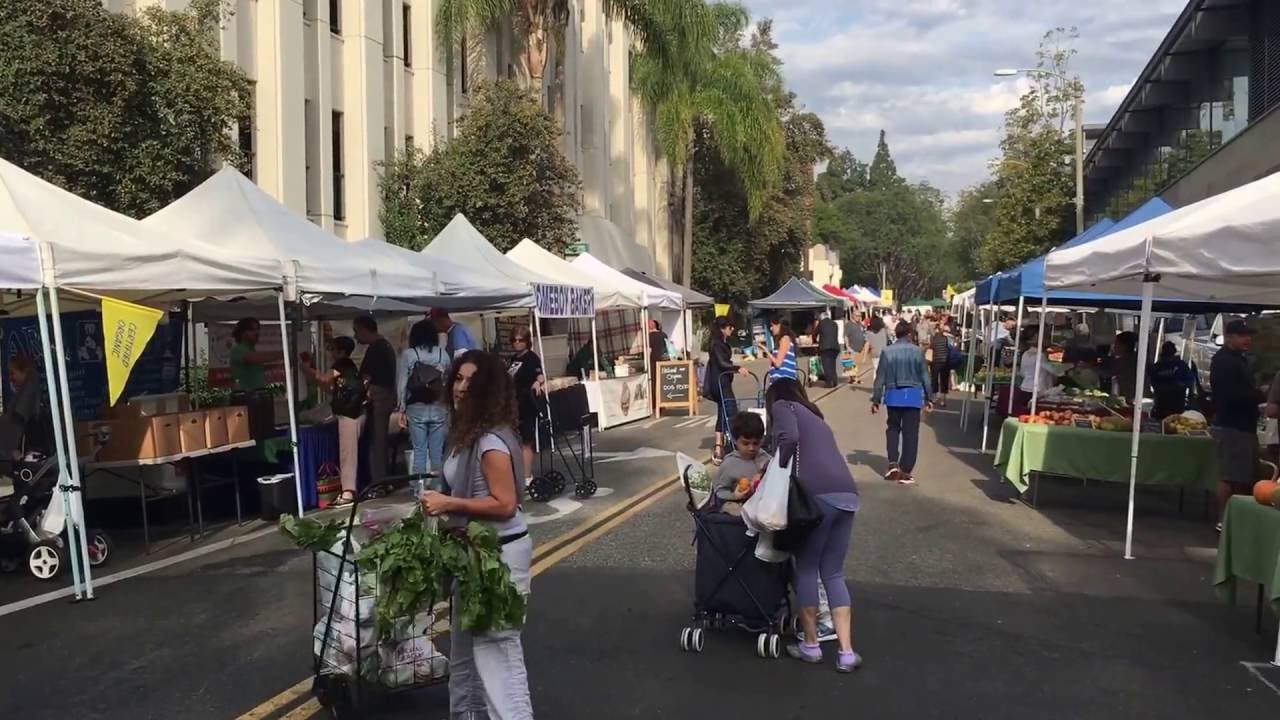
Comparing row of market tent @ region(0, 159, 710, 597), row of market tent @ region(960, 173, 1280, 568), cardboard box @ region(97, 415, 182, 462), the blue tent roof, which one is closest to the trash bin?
row of market tent @ region(0, 159, 710, 597)

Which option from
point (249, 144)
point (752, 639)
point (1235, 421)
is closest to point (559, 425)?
point (752, 639)

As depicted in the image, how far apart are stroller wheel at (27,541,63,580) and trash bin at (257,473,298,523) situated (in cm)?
226

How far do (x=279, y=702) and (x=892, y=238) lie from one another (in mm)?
89900

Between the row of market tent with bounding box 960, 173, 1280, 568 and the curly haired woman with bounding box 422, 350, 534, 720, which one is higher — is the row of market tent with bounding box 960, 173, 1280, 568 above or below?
above

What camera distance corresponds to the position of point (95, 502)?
936cm

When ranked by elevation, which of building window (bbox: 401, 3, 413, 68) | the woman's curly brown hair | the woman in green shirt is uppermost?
building window (bbox: 401, 3, 413, 68)

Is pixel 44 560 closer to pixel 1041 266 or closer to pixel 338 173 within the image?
pixel 1041 266

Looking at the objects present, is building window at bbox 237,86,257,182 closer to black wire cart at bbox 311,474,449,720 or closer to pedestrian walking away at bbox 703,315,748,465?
pedestrian walking away at bbox 703,315,748,465

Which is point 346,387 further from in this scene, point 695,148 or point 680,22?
point 695,148

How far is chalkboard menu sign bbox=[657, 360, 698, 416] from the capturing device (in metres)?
19.5

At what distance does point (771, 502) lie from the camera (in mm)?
5109

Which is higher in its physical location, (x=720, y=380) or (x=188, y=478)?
(x=720, y=380)

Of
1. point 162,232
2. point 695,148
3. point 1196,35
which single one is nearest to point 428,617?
point 162,232

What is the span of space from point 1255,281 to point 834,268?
279 ft
